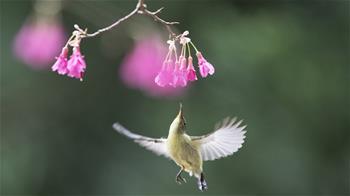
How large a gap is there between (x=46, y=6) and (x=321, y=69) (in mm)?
2318

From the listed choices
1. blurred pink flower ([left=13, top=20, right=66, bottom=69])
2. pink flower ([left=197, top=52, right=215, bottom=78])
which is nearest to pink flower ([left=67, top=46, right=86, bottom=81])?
pink flower ([left=197, top=52, right=215, bottom=78])

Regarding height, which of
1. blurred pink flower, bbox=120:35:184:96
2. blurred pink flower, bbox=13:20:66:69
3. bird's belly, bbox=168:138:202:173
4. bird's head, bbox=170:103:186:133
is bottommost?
bird's belly, bbox=168:138:202:173

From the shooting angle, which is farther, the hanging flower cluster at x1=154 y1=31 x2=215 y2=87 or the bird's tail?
the bird's tail

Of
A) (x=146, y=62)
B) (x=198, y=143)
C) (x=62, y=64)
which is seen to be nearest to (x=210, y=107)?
(x=146, y=62)

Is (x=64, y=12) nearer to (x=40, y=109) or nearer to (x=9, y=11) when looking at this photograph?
(x=9, y=11)

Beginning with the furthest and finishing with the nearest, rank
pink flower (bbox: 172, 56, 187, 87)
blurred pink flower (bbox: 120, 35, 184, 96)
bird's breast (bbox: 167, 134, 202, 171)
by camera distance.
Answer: blurred pink flower (bbox: 120, 35, 184, 96) < bird's breast (bbox: 167, 134, 202, 171) < pink flower (bbox: 172, 56, 187, 87)

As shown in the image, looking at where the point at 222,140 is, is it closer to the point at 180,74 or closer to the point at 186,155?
the point at 186,155

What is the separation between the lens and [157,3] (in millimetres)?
4887

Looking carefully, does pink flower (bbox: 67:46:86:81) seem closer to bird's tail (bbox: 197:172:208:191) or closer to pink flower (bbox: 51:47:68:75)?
pink flower (bbox: 51:47:68:75)

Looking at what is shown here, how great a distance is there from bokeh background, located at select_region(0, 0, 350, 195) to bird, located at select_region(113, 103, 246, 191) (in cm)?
284

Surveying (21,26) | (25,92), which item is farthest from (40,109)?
(21,26)

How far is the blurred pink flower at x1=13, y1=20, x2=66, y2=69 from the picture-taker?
4.11m

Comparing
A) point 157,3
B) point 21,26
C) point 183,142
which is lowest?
point 183,142

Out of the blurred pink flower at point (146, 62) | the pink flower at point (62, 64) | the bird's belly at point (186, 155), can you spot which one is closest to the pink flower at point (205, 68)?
the bird's belly at point (186, 155)
